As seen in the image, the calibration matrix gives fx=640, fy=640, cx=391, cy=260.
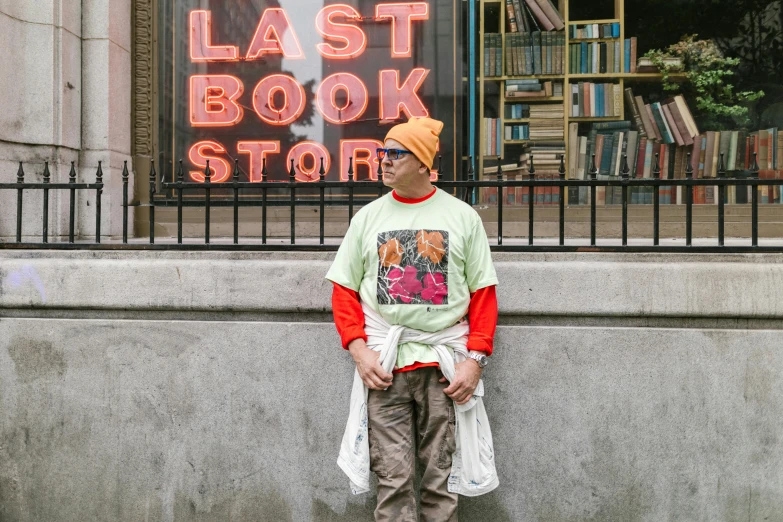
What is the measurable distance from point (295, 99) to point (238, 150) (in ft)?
2.57

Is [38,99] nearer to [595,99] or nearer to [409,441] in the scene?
[409,441]

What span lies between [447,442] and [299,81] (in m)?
4.39

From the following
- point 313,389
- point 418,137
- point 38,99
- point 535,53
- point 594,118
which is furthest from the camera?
point 535,53

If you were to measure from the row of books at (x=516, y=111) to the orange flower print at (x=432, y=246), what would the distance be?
350 centimetres

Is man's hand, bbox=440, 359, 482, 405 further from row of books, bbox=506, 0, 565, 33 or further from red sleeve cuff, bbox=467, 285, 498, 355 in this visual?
row of books, bbox=506, 0, 565, 33

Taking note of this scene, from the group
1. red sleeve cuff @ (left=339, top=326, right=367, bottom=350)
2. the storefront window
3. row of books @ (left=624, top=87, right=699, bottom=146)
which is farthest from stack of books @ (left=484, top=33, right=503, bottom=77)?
red sleeve cuff @ (left=339, top=326, right=367, bottom=350)

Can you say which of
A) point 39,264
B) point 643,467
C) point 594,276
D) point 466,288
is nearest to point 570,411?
point 643,467

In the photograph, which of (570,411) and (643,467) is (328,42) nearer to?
(570,411)

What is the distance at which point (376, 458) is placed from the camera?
3379 mm

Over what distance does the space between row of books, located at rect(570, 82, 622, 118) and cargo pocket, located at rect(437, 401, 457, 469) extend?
397 cm

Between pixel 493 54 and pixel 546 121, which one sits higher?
pixel 493 54

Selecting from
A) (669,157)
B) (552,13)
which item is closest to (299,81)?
(552,13)

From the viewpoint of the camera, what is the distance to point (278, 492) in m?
4.19

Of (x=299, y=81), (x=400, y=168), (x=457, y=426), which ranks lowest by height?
(x=457, y=426)
